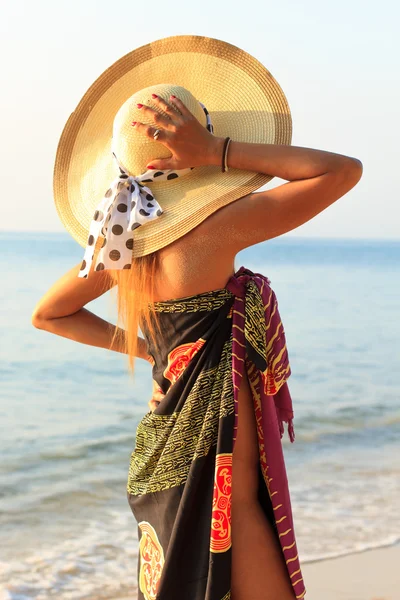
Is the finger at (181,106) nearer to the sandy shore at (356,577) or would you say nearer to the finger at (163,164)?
the finger at (163,164)

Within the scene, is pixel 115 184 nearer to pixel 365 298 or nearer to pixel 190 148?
pixel 190 148

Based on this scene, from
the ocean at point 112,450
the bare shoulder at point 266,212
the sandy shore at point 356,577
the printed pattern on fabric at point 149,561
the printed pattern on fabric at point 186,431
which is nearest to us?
Result: the bare shoulder at point 266,212

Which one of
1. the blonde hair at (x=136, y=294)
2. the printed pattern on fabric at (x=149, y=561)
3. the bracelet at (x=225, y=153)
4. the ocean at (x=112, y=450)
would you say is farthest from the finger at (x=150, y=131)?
the printed pattern on fabric at (x=149, y=561)

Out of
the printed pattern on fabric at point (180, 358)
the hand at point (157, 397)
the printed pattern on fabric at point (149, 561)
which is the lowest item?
the printed pattern on fabric at point (149, 561)

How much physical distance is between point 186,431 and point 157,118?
790mm

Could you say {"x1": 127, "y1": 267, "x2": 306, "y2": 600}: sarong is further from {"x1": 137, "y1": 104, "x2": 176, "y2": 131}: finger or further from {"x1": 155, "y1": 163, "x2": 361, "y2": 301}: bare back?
{"x1": 137, "y1": 104, "x2": 176, "y2": 131}: finger

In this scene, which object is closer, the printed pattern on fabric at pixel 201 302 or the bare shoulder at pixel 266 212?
the bare shoulder at pixel 266 212

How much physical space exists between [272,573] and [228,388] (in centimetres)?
49

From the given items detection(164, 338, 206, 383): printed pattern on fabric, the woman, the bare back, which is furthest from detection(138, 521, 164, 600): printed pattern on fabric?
the bare back

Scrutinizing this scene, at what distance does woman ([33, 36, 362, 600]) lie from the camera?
81.2 inches

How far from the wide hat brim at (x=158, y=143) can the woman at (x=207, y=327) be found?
0.4 inches

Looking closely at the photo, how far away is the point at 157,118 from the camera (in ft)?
6.81

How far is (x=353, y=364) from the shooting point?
1102cm

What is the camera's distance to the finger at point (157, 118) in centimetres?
207
